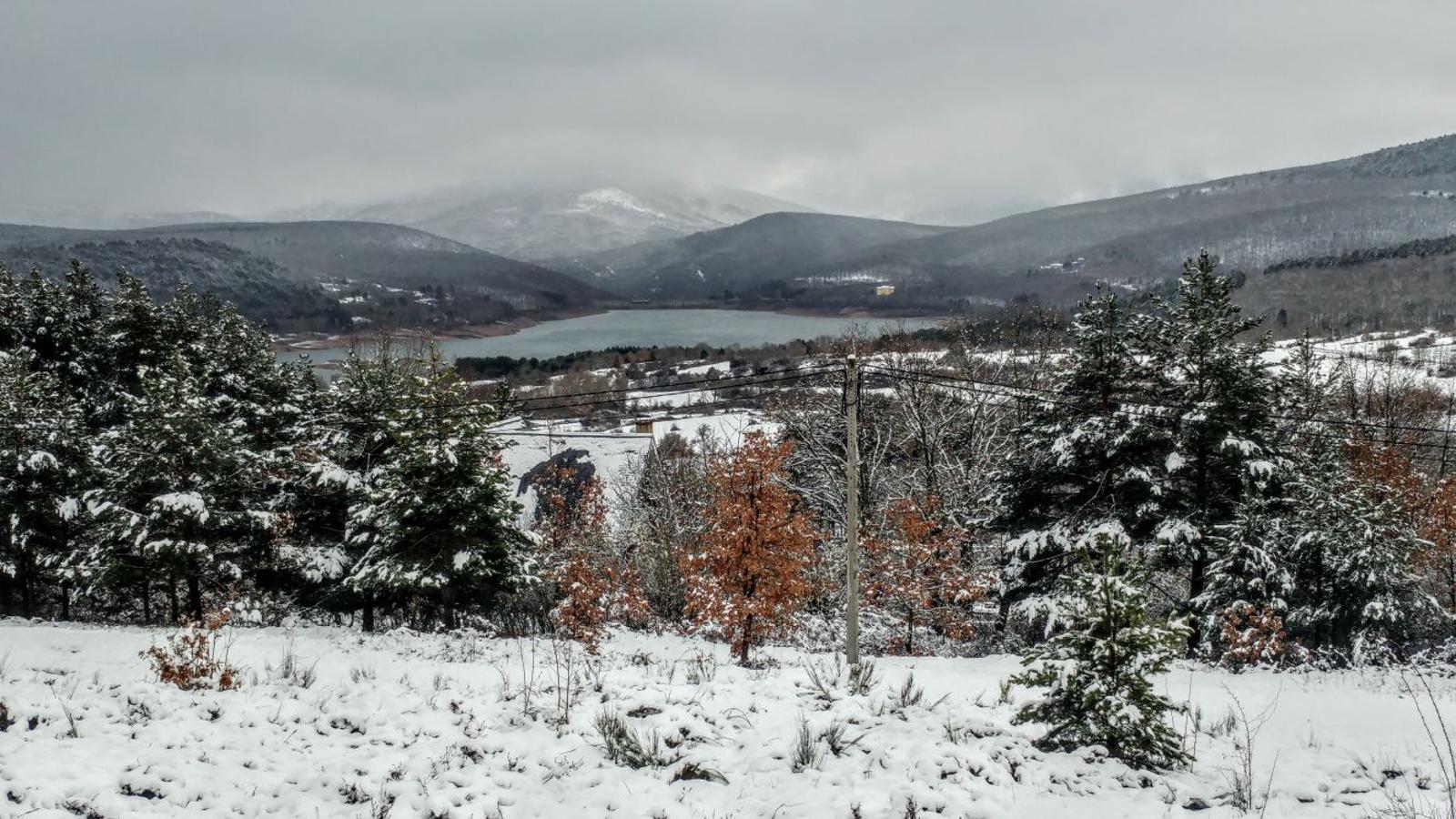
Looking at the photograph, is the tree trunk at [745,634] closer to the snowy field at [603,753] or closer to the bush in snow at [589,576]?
the bush in snow at [589,576]

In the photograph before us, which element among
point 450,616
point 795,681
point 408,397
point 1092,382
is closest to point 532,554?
point 450,616

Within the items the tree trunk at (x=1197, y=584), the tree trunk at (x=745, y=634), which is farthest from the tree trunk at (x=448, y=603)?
the tree trunk at (x=1197, y=584)

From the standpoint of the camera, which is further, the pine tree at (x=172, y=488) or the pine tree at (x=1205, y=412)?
the pine tree at (x=172, y=488)

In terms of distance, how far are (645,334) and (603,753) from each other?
6085 inches

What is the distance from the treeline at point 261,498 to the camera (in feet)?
65.8

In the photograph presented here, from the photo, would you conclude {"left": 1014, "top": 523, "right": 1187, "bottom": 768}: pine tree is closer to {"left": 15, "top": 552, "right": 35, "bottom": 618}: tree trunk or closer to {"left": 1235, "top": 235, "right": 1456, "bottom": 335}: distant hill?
{"left": 15, "top": 552, "right": 35, "bottom": 618}: tree trunk

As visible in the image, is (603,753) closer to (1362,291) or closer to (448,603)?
(448,603)

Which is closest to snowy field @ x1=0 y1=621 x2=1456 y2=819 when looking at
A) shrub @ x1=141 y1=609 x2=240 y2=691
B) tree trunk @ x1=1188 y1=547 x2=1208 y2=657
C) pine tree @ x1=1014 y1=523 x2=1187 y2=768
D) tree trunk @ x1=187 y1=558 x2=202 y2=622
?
shrub @ x1=141 y1=609 x2=240 y2=691

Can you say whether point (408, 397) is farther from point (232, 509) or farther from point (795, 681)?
point (795, 681)

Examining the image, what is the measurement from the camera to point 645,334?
522ft

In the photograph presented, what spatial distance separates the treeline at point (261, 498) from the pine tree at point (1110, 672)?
16.9 m

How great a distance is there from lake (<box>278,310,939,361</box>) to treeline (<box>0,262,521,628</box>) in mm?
99115

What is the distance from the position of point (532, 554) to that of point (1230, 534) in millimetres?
19915

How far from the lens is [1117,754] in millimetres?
6742
